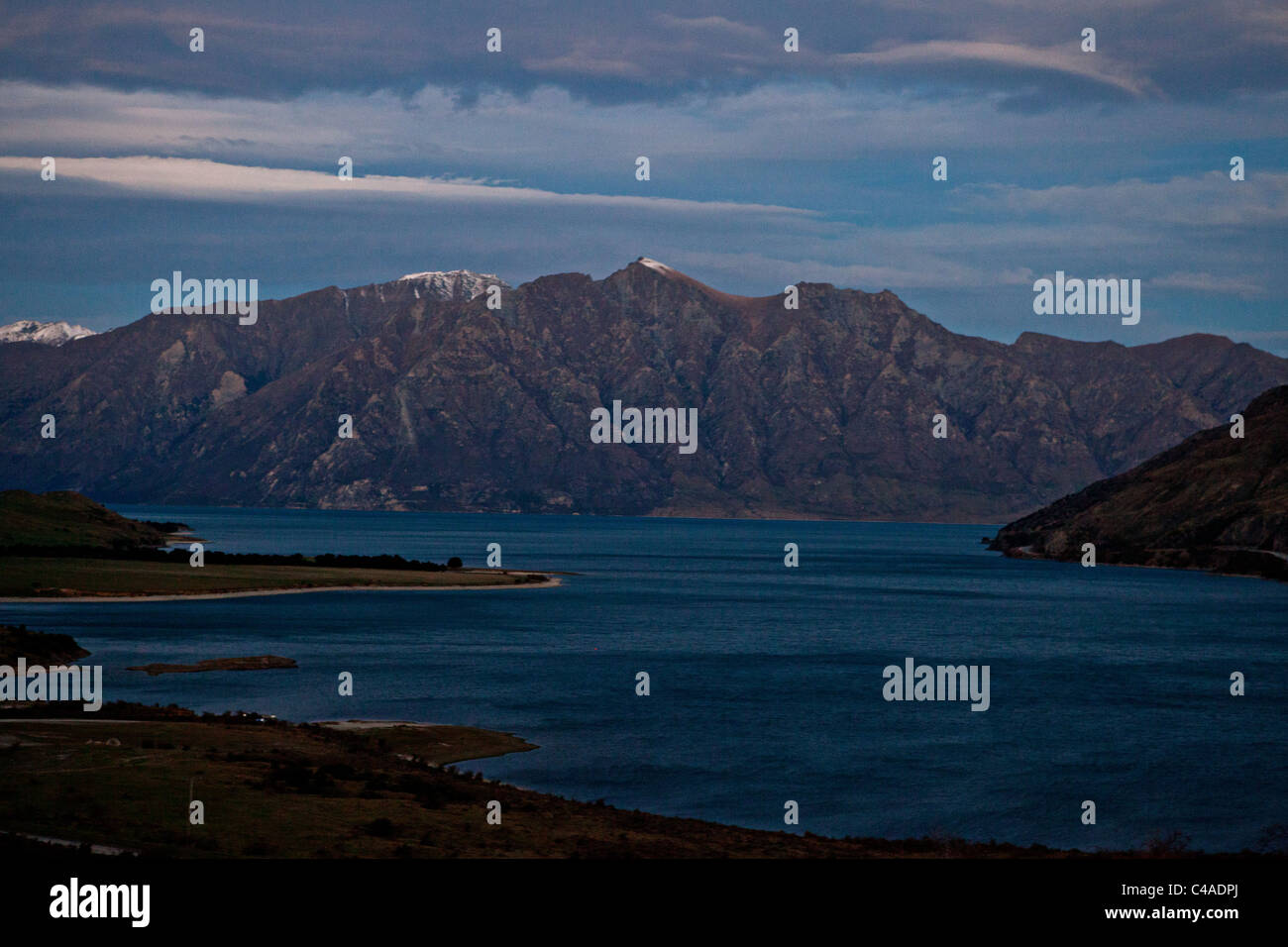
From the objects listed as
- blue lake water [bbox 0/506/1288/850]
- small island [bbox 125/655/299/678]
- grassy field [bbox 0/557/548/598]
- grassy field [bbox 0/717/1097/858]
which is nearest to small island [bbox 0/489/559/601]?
grassy field [bbox 0/557/548/598]

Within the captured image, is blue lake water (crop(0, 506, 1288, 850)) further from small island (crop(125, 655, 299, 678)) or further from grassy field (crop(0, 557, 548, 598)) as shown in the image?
grassy field (crop(0, 557, 548, 598))

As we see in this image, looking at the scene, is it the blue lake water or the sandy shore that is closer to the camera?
the blue lake water

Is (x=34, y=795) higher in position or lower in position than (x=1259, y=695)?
higher

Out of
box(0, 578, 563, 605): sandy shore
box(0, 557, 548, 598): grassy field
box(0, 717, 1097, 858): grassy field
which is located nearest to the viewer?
box(0, 717, 1097, 858): grassy field

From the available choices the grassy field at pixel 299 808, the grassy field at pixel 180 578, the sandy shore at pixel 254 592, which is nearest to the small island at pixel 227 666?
the grassy field at pixel 299 808

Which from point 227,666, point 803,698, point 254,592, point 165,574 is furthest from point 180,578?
point 803,698
